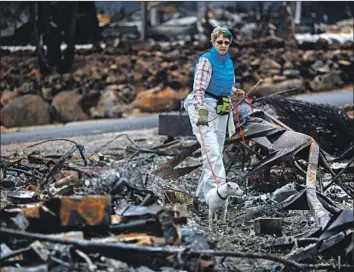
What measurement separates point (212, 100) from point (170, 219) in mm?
2821

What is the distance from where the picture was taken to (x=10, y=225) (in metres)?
5.08

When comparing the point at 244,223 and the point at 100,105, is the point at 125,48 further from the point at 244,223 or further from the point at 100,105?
the point at 244,223

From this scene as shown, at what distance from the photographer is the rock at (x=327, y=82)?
65.6ft

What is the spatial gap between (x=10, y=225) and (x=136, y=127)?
1043 centimetres

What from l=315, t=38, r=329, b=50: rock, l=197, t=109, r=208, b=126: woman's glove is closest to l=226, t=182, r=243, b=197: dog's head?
l=197, t=109, r=208, b=126: woman's glove

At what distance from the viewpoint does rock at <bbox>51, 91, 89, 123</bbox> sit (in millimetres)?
17750

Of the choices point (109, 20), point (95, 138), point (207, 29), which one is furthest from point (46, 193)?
point (109, 20)

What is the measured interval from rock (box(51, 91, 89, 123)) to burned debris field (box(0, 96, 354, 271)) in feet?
27.1

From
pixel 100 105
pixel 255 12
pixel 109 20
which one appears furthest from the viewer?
pixel 255 12

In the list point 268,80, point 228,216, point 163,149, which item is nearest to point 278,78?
point 268,80

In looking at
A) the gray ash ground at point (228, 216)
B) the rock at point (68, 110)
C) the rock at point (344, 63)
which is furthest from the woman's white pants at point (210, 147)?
the rock at point (344, 63)

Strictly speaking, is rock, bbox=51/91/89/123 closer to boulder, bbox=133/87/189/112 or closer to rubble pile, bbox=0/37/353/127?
rubble pile, bbox=0/37/353/127

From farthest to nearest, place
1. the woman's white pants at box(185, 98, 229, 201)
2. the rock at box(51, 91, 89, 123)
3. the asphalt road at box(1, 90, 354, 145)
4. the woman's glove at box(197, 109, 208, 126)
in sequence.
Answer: the rock at box(51, 91, 89, 123) < the asphalt road at box(1, 90, 354, 145) < the woman's white pants at box(185, 98, 229, 201) < the woman's glove at box(197, 109, 208, 126)

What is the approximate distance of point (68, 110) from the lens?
58.5ft
